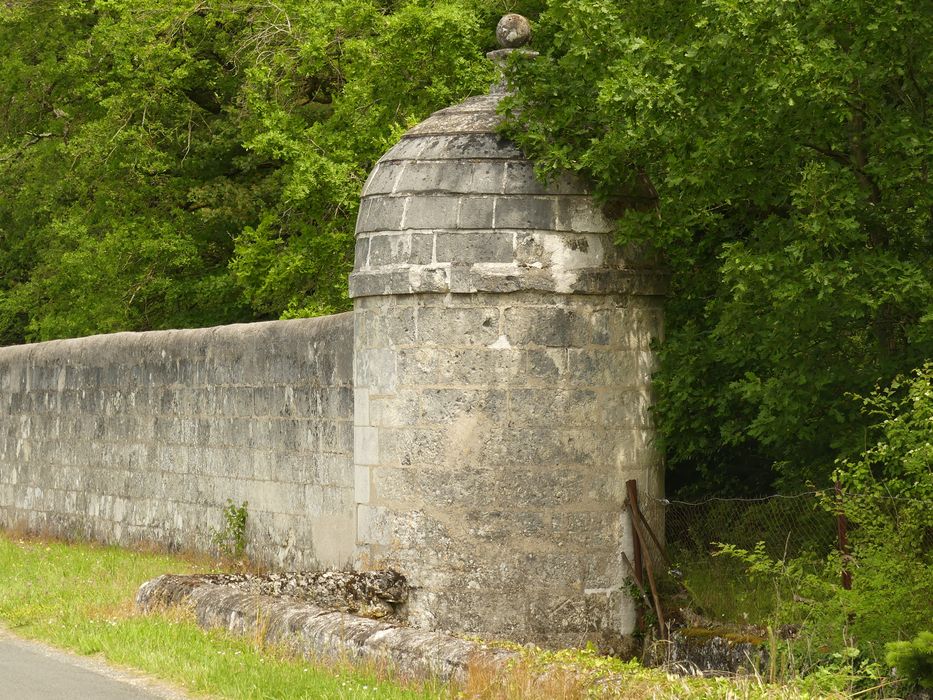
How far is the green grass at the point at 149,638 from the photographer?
23.2 feet

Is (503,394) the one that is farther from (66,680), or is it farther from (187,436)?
(187,436)

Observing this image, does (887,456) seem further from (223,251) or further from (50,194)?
(50,194)

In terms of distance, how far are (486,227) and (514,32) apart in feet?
5.28

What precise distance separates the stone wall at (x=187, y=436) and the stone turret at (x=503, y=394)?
1109mm

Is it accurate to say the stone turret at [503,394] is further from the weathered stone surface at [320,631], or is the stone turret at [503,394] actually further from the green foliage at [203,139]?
the green foliage at [203,139]

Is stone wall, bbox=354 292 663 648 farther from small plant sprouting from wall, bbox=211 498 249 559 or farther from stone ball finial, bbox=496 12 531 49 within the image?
small plant sprouting from wall, bbox=211 498 249 559

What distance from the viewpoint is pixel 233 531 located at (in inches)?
511

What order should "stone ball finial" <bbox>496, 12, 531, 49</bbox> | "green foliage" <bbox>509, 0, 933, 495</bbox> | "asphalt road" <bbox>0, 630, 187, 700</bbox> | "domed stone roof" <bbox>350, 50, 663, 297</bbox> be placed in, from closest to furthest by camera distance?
"asphalt road" <bbox>0, 630, 187, 700</bbox> < "green foliage" <bbox>509, 0, 933, 495</bbox> < "domed stone roof" <bbox>350, 50, 663, 297</bbox> < "stone ball finial" <bbox>496, 12, 531, 49</bbox>

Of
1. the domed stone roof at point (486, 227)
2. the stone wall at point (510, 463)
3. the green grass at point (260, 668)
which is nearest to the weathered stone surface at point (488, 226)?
the domed stone roof at point (486, 227)

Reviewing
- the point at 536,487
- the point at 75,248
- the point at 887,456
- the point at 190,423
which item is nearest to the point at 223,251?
the point at 75,248

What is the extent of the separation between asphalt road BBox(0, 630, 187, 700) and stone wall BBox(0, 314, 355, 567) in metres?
3.01

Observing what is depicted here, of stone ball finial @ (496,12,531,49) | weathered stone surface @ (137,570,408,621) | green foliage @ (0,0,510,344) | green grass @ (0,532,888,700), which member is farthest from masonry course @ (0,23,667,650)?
green foliage @ (0,0,510,344)

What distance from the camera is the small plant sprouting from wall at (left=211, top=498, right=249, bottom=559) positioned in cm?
1290

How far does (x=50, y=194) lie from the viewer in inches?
918
